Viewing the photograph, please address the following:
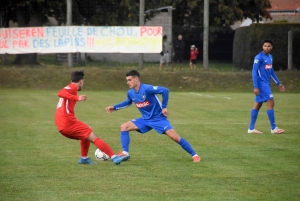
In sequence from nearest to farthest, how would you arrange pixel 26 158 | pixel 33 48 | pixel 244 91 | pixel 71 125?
pixel 71 125, pixel 26 158, pixel 244 91, pixel 33 48

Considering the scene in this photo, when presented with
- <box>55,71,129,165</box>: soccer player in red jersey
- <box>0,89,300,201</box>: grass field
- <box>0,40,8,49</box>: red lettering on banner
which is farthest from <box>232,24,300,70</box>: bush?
<box>55,71,129,165</box>: soccer player in red jersey

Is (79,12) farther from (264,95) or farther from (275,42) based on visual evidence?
(264,95)

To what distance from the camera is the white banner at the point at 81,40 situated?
29.8 meters

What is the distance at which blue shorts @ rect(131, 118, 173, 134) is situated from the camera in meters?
10.4

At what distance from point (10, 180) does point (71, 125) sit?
4.91 feet

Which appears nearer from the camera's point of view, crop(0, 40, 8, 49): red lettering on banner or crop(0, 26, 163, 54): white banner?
crop(0, 26, 163, 54): white banner

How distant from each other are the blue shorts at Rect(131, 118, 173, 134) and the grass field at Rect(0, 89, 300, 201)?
504 millimetres

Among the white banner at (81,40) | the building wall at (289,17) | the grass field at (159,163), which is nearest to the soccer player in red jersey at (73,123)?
the grass field at (159,163)

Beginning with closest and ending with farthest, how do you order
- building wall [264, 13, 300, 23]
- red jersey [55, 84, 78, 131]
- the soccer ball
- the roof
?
red jersey [55, 84, 78, 131] → the soccer ball → building wall [264, 13, 300, 23] → the roof

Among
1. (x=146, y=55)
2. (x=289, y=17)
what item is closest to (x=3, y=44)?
(x=146, y=55)

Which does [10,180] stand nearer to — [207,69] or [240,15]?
[207,69]

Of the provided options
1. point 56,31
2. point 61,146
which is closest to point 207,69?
point 56,31

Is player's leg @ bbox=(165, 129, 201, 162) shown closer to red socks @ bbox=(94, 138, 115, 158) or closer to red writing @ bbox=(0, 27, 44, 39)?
red socks @ bbox=(94, 138, 115, 158)

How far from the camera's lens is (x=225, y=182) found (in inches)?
339
